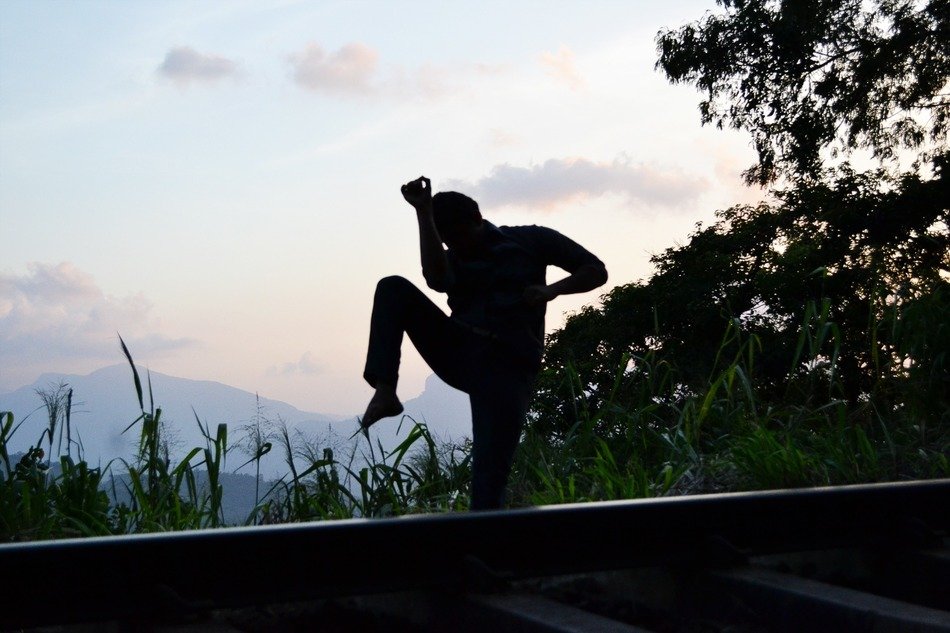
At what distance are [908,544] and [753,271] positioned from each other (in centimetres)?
1659

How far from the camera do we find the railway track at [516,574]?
6.89 feet

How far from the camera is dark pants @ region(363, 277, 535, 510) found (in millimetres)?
3131

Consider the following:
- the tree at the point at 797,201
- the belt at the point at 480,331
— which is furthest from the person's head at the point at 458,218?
the tree at the point at 797,201

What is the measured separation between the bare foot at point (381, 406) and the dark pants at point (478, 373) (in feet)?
0.57

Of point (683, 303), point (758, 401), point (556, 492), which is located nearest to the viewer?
point (556, 492)

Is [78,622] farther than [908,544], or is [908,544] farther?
[908,544]

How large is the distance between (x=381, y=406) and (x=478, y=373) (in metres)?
0.39

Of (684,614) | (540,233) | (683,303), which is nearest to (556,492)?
(540,233)

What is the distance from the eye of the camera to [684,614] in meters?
2.52

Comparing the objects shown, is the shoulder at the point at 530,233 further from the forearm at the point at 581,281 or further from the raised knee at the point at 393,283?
the raised knee at the point at 393,283

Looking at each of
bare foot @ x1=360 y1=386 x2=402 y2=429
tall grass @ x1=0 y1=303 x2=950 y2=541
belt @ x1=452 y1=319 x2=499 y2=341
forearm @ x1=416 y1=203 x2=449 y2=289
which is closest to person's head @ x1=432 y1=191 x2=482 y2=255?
forearm @ x1=416 y1=203 x2=449 y2=289

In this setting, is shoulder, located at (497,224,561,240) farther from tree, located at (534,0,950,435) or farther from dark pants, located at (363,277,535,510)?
tree, located at (534,0,950,435)

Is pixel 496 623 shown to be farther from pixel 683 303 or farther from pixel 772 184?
pixel 683 303

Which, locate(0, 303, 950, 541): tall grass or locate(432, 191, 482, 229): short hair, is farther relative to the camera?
locate(0, 303, 950, 541): tall grass
